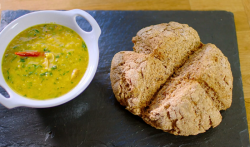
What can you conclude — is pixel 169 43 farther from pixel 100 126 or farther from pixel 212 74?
pixel 100 126

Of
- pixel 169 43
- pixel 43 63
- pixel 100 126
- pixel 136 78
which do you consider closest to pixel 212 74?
pixel 169 43

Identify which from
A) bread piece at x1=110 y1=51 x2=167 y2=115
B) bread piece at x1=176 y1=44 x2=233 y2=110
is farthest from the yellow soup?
bread piece at x1=176 y1=44 x2=233 y2=110

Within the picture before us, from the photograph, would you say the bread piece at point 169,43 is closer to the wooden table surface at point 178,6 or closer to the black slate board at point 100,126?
the black slate board at point 100,126

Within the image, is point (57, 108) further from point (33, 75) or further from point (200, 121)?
point (200, 121)

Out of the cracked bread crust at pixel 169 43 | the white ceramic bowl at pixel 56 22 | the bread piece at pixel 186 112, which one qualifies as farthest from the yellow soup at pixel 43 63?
the bread piece at pixel 186 112

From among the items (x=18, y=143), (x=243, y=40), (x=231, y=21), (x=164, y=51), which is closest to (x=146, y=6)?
(x=164, y=51)

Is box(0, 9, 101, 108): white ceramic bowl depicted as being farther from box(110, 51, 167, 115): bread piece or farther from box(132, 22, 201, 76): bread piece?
box(132, 22, 201, 76): bread piece
